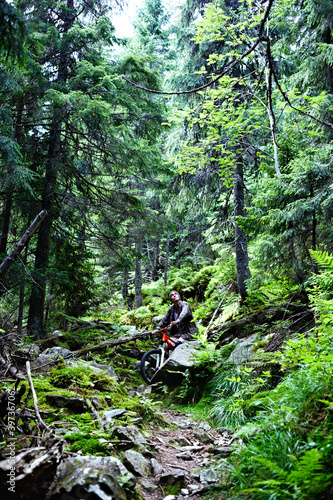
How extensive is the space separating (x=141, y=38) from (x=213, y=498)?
82.0ft

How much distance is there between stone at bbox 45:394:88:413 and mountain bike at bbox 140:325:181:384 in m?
3.44

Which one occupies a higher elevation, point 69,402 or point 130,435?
point 69,402

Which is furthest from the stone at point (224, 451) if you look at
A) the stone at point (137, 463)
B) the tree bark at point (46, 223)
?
the tree bark at point (46, 223)

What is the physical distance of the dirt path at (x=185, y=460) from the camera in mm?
2834

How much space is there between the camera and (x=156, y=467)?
10.5ft

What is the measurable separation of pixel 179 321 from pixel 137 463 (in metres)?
4.45

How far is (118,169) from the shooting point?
34.0ft

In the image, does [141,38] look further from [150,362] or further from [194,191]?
[150,362]

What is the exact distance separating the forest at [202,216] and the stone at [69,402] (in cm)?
4

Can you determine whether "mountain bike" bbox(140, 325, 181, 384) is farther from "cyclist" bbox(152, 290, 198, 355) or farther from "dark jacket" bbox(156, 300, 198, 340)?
"dark jacket" bbox(156, 300, 198, 340)

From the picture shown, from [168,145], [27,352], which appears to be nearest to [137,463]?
[27,352]

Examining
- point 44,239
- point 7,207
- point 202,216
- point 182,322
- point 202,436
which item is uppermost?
point 202,216

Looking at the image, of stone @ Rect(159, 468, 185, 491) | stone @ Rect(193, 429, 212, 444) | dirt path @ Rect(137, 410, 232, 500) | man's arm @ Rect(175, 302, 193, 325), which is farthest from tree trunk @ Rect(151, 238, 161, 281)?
stone @ Rect(159, 468, 185, 491)

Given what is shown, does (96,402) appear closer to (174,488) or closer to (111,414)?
(111,414)
